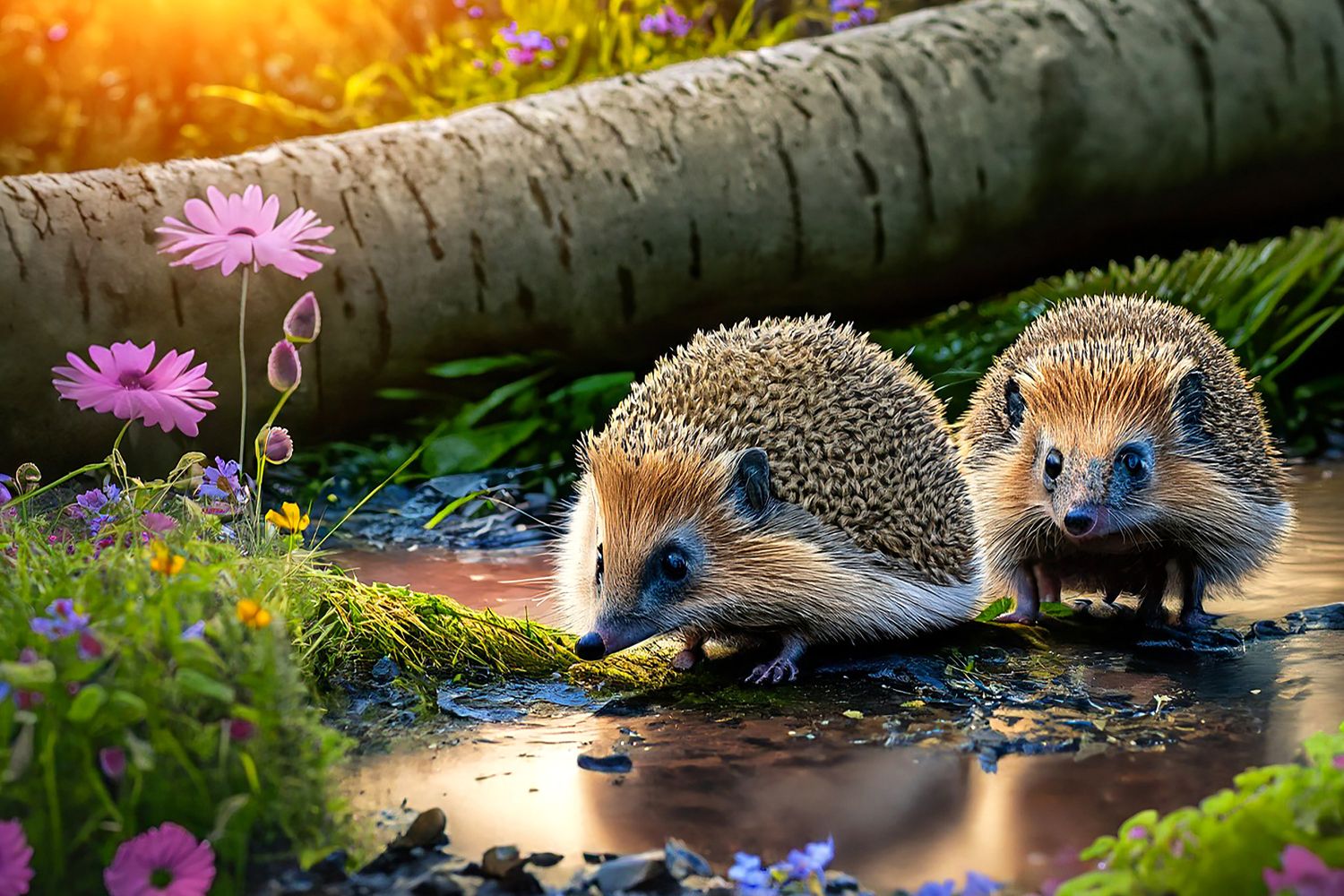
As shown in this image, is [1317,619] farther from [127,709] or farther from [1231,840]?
[127,709]

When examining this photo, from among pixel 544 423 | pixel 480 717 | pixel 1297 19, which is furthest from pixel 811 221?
pixel 480 717

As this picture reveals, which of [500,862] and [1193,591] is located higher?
[1193,591]

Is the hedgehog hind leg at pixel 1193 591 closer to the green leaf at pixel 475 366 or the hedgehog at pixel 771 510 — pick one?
the hedgehog at pixel 771 510

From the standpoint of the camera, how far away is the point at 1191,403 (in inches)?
185

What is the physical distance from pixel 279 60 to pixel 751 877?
454 inches

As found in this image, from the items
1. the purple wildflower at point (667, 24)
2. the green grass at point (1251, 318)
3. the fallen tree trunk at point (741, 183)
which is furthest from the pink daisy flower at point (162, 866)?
the purple wildflower at point (667, 24)

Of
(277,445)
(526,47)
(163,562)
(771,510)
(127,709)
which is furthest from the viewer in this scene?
(526,47)

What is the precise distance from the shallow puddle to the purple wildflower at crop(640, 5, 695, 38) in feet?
25.4

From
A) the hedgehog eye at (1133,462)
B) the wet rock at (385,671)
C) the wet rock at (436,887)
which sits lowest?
the wet rock at (436,887)

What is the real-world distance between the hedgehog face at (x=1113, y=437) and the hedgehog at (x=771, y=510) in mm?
366

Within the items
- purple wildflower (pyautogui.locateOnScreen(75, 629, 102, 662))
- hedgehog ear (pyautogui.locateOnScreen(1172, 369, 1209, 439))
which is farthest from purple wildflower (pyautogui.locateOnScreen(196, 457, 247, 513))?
hedgehog ear (pyautogui.locateOnScreen(1172, 369, 1209, 439))

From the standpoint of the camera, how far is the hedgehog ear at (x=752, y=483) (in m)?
4.20

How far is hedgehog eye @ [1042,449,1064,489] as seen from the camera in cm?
469

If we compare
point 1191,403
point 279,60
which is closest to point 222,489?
point 1191,403
